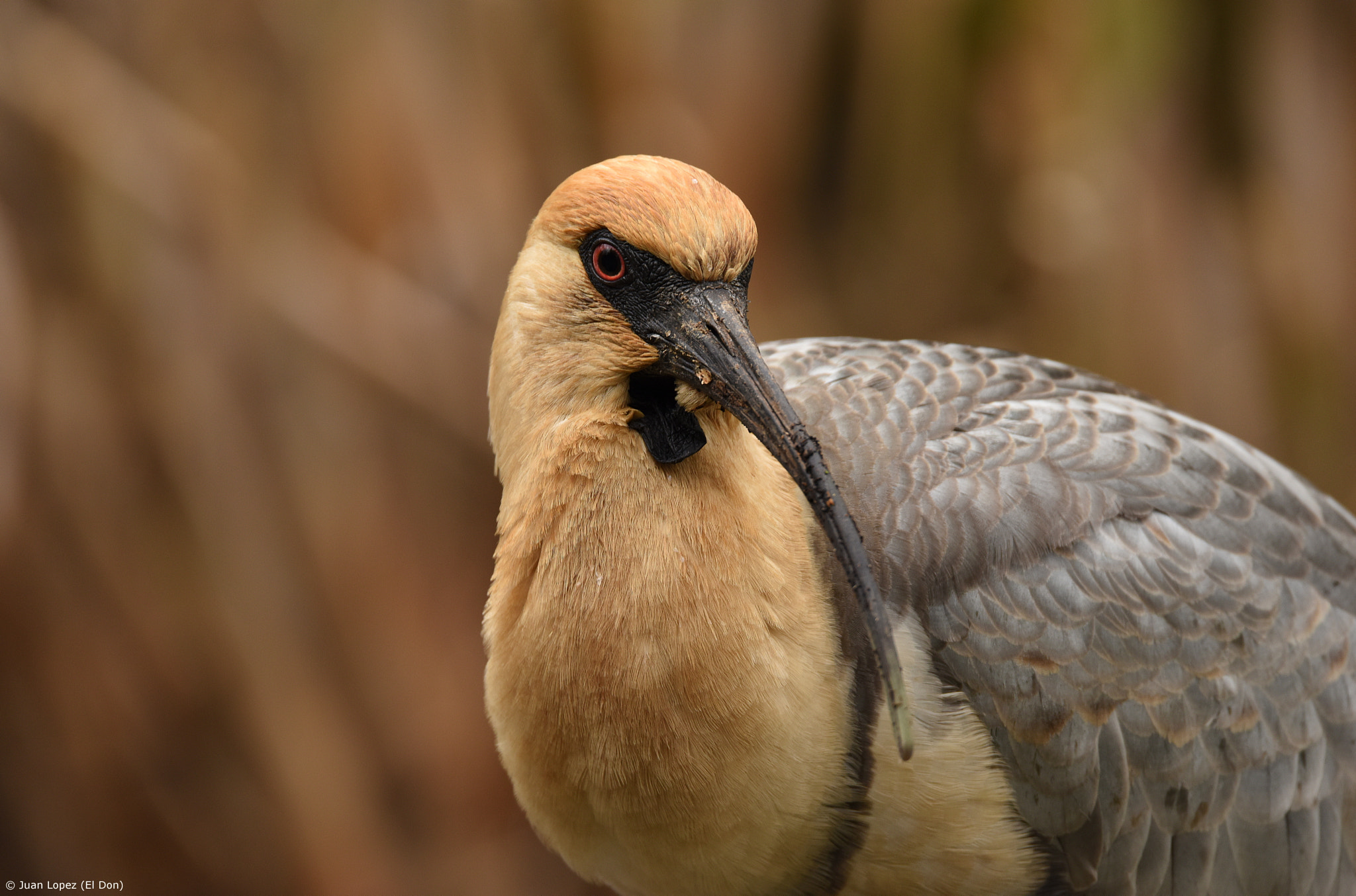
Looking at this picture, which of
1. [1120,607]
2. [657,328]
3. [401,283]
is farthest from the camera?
[401,283]

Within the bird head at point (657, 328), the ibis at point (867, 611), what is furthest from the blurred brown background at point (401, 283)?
the bird head at point (657, 328)

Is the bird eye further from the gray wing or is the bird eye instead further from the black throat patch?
the gray wing

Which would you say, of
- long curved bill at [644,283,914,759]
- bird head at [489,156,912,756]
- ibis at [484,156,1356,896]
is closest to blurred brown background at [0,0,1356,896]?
ibis at [484,156,1356,896]

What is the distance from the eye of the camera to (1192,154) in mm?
4273

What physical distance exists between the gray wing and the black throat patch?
1.34 ft

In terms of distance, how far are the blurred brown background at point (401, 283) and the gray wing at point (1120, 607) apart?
1.66 meters

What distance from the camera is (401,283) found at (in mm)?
3963

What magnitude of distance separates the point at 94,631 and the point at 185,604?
292 millimetres

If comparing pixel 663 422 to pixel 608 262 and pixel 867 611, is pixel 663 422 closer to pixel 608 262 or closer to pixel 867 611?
pixel 608 262

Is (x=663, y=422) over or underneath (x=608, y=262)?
underneath

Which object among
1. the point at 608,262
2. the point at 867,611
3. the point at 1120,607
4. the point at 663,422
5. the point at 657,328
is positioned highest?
the point at 608,262

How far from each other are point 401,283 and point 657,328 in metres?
2.14

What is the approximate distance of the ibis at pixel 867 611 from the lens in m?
A: 2.08

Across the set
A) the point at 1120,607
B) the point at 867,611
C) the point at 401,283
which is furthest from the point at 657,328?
the point at 401,283
